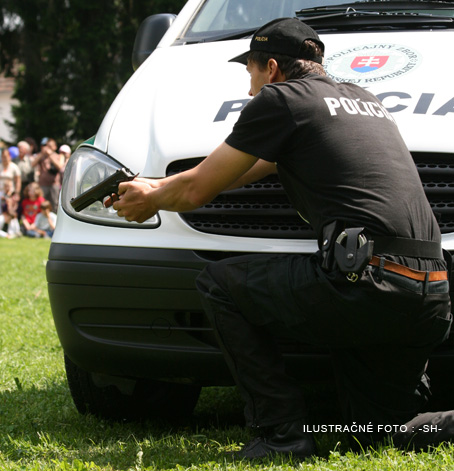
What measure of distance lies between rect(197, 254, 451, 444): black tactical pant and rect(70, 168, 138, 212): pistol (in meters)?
0.44

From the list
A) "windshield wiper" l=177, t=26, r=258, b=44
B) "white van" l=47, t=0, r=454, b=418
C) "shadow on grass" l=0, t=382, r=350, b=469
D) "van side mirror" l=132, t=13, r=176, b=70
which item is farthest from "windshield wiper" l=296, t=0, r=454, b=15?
"shadow on grass" l=0, t=382, r=350, b=469

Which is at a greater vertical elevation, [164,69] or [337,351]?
[164,69]

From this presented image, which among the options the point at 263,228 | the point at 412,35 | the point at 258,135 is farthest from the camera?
the point at 412,35

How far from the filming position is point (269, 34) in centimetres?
296

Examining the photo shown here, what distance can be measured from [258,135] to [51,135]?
22.4m

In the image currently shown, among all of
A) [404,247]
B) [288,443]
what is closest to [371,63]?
[404,247]

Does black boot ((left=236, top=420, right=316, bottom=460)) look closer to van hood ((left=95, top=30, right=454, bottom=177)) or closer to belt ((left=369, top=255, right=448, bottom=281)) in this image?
belt ((left=369, top=255, right=448, bottom=281))

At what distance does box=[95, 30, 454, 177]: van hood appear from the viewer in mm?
3172

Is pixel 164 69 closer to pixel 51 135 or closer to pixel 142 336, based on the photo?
pixel 142 336

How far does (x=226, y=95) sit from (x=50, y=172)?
1305 cm

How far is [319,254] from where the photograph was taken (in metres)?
2.84

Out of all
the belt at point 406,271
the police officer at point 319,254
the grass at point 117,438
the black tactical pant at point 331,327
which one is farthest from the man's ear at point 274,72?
the grass at point 117,438

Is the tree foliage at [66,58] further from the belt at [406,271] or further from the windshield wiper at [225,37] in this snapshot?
the belt at [406,271]

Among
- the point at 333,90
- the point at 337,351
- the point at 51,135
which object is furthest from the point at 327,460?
the point at 51,135
